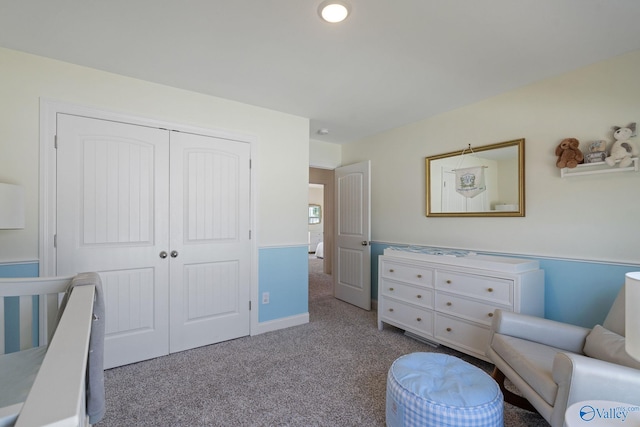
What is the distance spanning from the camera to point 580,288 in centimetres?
224

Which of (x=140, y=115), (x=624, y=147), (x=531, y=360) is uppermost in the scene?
(x=140, y=115)

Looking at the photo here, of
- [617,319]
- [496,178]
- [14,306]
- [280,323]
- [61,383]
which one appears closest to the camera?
[61,383]

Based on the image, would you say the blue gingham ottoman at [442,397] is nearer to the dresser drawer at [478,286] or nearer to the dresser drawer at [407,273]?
the dresser drawer at [478,286]

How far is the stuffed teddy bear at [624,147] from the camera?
201 centimetres

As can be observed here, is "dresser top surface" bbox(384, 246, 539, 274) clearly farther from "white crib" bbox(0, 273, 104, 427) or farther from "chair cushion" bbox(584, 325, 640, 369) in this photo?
"white crib" bbox(0, 273, 104, 427)

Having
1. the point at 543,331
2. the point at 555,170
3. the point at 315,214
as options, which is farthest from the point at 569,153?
the point at 315,214

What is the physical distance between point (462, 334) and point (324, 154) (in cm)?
293

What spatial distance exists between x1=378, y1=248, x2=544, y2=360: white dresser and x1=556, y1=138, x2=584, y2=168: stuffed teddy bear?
80cm

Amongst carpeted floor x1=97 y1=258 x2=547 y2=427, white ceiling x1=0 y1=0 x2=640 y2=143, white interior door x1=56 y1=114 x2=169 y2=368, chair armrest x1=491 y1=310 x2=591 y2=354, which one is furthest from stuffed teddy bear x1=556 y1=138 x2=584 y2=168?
white interior door x1=56 y1=114 x2=169 y2=368

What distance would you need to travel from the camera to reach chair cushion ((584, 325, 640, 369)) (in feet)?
4.74

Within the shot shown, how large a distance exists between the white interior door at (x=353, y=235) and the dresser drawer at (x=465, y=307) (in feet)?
4.24

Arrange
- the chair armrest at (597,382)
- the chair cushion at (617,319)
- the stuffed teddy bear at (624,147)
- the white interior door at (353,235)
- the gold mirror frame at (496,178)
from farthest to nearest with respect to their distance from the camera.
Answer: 1. the white interior door at (353,235)
2. the gold mirror frame at (496,178)
3. the stuffed teddy bear at (624,147)
4. the chair cushion at (617,319)
5. the chair armrest at (597,382)

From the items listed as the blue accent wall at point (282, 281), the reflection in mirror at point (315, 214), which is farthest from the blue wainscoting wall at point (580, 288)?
the reflection in mirror at point (315, 214)

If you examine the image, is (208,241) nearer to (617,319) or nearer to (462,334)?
(462,334)
